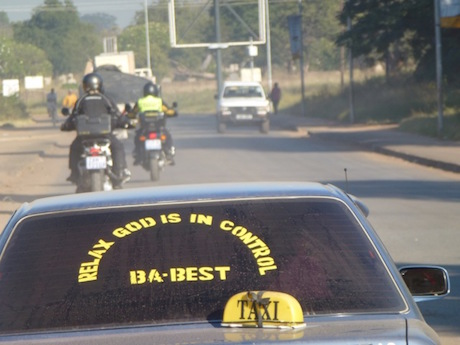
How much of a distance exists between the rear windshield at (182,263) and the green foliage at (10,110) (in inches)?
2220

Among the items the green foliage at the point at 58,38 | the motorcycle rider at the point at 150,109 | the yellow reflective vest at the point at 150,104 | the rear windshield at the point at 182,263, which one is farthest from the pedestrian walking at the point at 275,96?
the rear windshield at the point at 182,263

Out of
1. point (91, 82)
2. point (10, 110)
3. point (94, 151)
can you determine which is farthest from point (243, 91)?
point (94, 151)

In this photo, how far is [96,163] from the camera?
1480 cm

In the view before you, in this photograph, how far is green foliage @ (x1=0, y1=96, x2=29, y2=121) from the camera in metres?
59.5

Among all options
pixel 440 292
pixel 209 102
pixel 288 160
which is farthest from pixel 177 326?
pixel 209 102

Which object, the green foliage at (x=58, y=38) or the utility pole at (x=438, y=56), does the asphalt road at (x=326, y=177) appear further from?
the green foliage at (x=58, y=38)

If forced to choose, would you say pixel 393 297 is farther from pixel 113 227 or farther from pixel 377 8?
pixel 377 8

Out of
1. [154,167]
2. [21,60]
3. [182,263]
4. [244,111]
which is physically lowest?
[154,167]

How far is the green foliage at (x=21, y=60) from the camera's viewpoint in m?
90.1

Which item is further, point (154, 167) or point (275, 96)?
point (275, 96)

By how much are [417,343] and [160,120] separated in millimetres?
16653

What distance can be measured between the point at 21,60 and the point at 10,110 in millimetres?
35312

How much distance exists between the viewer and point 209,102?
86.1 metres

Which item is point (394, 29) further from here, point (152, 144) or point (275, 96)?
point (275, 96)
